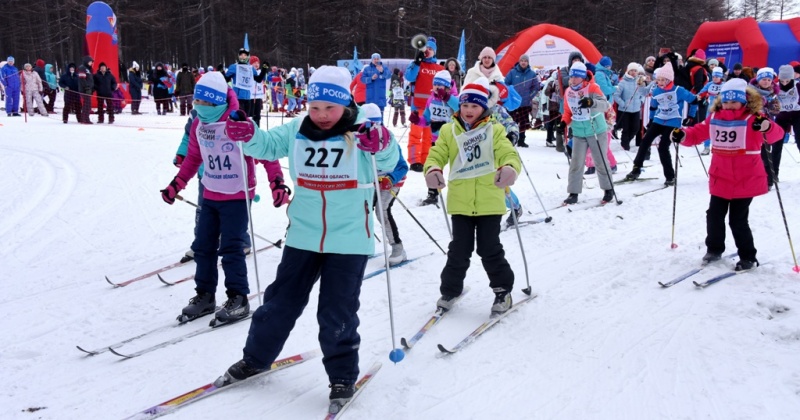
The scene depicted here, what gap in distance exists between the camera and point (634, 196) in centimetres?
866

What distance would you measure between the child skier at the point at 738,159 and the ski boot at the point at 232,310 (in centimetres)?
413

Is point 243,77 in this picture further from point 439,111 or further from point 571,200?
point 571,200

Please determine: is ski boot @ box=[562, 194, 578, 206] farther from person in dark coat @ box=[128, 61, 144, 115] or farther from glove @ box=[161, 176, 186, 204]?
person in dark coat @ box=[128, 61, 144, 115]

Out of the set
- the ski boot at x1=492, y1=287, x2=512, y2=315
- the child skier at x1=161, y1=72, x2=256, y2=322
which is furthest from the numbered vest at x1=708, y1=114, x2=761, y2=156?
the child skier at x1=161, y1=72, x2=256, y2=322

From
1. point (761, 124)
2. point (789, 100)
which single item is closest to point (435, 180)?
point (761, 124)

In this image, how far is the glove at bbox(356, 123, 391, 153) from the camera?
291 centimetres

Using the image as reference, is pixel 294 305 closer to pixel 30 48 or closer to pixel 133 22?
pixel 133 22

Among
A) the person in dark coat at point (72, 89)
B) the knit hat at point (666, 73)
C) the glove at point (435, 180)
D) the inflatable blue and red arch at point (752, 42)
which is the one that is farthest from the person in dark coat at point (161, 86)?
the inflatable blue and red arch at point (752, 42)

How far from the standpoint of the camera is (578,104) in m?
8.06

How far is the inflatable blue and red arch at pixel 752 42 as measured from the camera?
798 inches

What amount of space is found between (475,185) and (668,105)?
6.35 m

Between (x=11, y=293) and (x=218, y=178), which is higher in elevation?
(x=218, y=178)

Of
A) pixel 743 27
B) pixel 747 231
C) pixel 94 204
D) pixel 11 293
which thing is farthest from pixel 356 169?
pixel 743 27

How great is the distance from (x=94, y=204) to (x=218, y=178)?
4.63 metres
